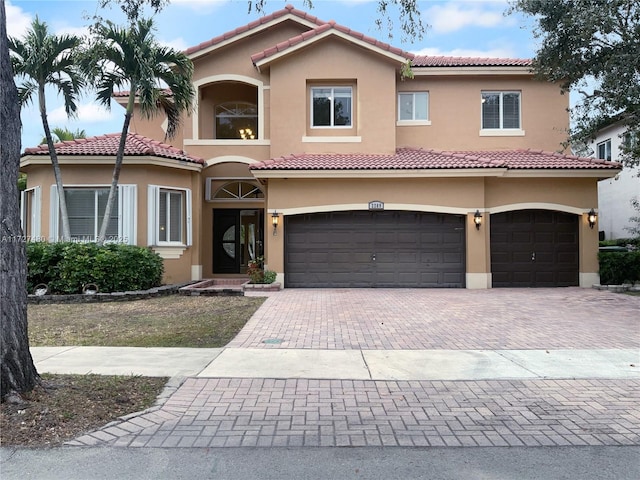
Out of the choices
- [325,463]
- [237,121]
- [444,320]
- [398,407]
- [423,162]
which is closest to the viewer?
[325,463]

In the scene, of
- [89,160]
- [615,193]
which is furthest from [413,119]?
[615,193]

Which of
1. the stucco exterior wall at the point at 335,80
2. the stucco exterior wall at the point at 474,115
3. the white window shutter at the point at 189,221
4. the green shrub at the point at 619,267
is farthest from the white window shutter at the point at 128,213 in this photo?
the green shrub at the point at 619,267

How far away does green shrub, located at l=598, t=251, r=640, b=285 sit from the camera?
1560 cm

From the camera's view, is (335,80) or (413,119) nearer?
(335,80)

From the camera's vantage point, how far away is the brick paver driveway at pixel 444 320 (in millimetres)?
8062

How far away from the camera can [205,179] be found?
1820 cm

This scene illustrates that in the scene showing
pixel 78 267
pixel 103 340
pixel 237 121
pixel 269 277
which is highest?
pixel 237 121

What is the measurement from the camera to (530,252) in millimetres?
16062

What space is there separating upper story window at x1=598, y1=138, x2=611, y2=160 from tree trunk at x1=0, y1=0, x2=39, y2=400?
25660 millimetres

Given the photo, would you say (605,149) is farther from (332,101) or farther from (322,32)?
(322,32)

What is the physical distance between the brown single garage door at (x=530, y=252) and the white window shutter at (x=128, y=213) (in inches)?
468

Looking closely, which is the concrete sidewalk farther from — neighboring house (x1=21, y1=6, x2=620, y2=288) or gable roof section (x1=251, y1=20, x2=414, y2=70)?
gable roof section (x1=251, y1=20, x2=414, y2=70)

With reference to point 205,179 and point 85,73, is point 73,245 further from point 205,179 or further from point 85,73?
point 205,179

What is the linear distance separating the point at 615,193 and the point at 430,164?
548 inches
